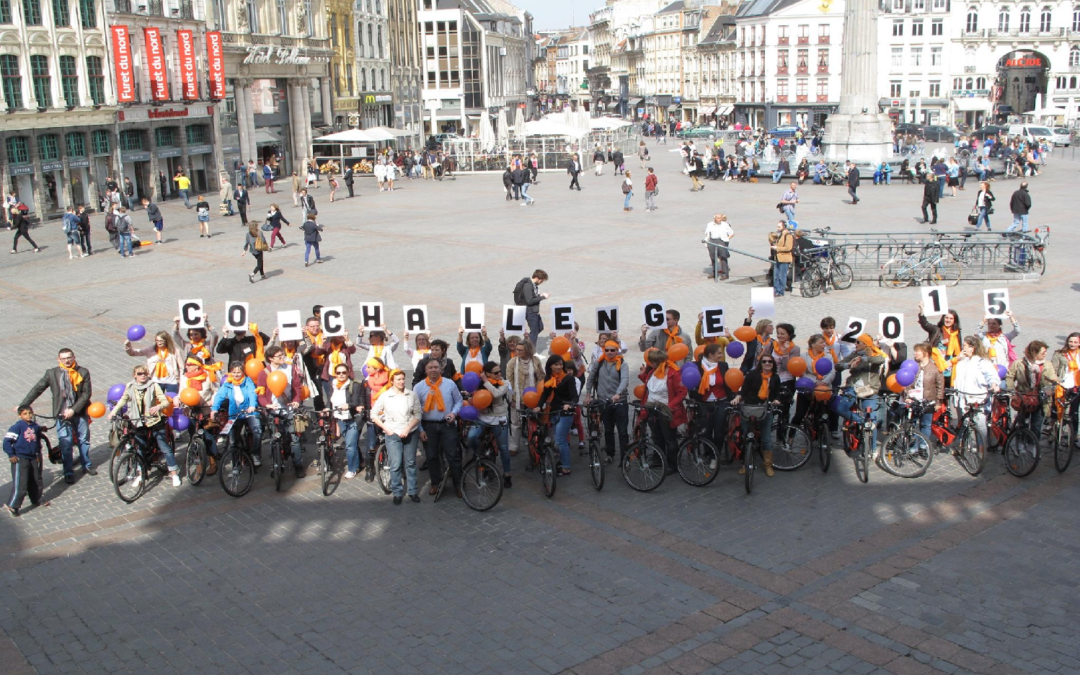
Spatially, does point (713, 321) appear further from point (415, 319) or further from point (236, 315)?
point (236, 315)

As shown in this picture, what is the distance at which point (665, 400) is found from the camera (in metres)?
11.9

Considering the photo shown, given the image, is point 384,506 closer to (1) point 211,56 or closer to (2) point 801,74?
(1) point 211,56

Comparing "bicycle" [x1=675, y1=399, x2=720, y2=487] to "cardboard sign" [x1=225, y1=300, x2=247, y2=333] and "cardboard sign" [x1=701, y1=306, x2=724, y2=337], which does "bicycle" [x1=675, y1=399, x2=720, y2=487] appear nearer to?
"cardboard sign" [x1=701, y1=306, x2=724, y2=337]

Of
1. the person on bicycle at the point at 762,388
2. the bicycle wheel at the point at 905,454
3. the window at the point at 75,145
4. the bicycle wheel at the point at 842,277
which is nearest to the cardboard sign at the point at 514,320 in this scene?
the person on bicycle at the point at 762,388

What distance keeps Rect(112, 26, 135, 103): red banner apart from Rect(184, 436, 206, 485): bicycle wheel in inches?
1357

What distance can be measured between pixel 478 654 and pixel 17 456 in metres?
5.75

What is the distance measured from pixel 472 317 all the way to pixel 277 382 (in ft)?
8.78

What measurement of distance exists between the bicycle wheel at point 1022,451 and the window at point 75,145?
125 ft

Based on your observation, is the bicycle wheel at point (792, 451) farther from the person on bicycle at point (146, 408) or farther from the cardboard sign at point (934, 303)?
the person on bicycle at point (146, 408)

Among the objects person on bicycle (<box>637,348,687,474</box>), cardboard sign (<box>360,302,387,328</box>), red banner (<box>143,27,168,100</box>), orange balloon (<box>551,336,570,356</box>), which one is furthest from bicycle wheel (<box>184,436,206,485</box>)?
red banner (<box>143,27,168,100</box>)

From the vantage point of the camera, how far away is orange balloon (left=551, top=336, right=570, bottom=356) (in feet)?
41.3

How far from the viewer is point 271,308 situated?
71.2 feet

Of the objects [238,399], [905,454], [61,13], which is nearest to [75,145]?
[61,13]

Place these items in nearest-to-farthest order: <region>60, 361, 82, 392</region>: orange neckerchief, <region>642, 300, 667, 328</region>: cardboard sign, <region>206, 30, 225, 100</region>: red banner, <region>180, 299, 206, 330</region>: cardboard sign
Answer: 1. <region>60, 361, 82, 392</region>: orange neckerchief
2. <region>642, 300, 667, 328</region>: cardboard sign
3. <region>180, 299, 206, 330</region>: cardboard sign
4. <region>206, 30, 225, 100</region>: red banner
